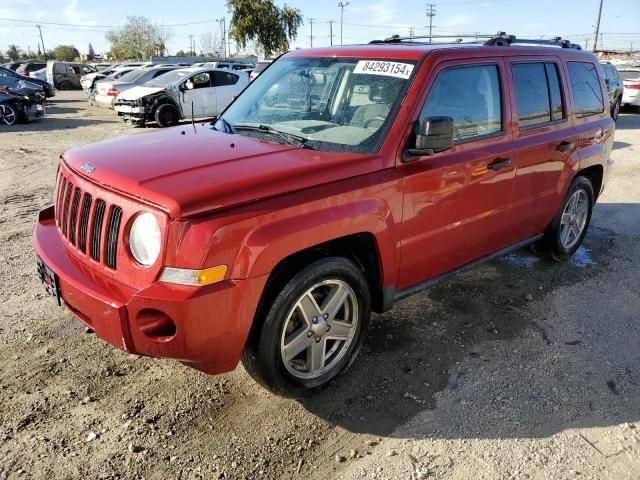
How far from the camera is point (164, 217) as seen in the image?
7.71 feet

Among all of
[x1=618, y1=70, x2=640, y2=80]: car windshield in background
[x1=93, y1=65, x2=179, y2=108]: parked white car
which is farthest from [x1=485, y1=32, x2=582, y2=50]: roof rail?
[x1=618, y1=70, x2=640, y2=80]: car windshield in background

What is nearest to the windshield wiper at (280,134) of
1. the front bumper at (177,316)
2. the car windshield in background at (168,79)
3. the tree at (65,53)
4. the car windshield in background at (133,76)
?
the front bumper at (177,316)

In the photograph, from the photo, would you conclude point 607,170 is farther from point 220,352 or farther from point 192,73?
point 192,73

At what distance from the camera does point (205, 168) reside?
106 inches

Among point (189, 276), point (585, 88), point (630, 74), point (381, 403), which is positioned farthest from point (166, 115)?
point (630, 74)

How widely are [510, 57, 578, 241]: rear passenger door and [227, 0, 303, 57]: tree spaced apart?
38187 millimetres

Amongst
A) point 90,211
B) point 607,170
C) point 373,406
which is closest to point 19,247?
point 90,211

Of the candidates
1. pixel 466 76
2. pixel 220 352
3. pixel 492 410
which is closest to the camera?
pixel 220 352

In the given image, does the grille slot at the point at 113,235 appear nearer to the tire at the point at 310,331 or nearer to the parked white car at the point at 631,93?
the tire at the point at 310,331

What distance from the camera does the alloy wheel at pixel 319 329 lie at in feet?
9.50

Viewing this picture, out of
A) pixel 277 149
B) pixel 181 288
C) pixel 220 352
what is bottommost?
pixel 220 352

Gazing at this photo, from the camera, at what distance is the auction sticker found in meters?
3.30

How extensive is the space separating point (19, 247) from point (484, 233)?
4374mm

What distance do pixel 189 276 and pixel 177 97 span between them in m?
13.4
